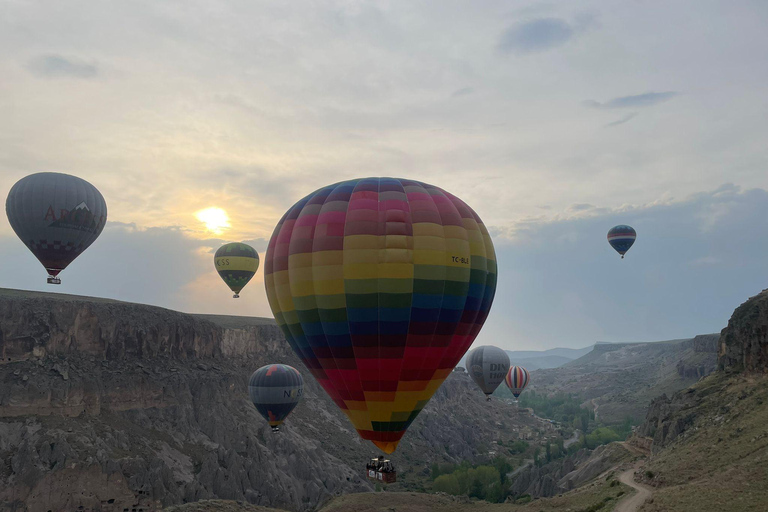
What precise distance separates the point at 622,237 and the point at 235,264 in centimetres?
5748

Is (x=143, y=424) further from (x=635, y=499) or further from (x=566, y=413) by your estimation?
(x=566, y=413)

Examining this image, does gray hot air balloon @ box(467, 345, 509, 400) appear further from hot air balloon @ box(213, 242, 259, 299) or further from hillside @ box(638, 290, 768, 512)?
hot air balloon @ box(213, 242, 259, 299)

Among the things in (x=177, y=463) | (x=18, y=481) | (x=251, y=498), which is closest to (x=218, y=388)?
(x=177, y=463)

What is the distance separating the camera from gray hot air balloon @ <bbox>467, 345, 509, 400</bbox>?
84.4 metres

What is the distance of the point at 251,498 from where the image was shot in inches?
2714

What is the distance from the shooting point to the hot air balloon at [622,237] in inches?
3383

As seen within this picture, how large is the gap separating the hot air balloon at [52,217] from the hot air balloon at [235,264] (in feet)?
79.1

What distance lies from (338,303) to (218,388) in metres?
69.1

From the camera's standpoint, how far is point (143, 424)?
76.6m

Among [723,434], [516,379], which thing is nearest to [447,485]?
[516,379]

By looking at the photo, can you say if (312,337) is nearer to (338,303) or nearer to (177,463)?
(338,303)

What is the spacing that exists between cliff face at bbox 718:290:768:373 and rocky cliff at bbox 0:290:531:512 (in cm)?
4752

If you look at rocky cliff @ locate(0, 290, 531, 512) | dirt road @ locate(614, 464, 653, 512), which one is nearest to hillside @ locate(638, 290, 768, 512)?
dirt road @ locate(614, 464, 653, 512)

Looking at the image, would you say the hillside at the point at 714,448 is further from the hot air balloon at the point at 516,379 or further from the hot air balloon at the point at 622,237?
the hot air balloon at the point at 516,379
